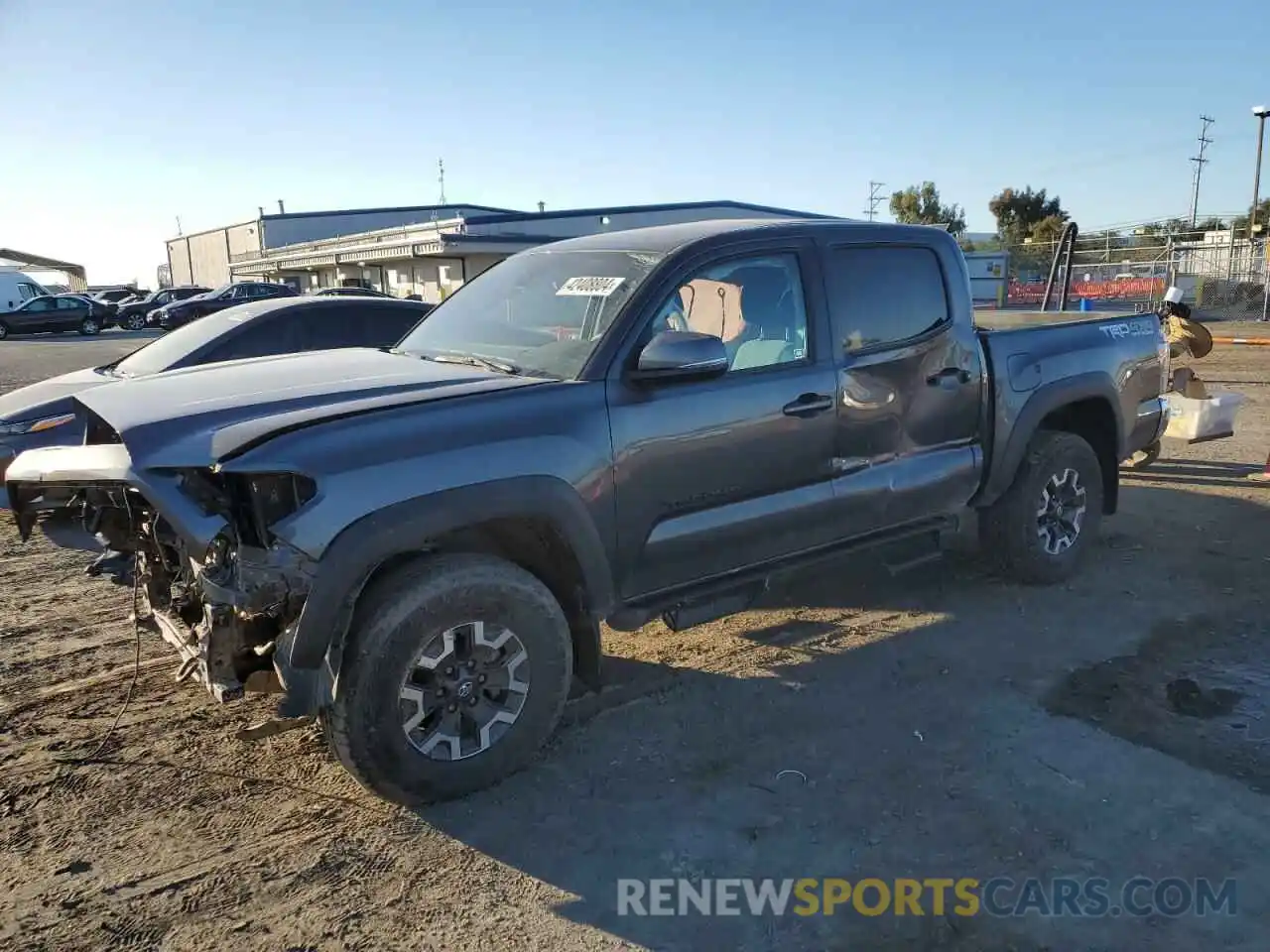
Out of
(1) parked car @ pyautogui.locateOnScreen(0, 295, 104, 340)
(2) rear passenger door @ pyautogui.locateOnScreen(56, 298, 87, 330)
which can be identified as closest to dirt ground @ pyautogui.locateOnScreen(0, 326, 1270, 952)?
(1) parked car @ pyautogui.locateOnScreen(0, 295, 104, 340)

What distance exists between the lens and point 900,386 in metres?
4.45

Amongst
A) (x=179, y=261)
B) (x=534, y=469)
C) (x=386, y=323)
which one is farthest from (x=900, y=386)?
(x=179, y=261)

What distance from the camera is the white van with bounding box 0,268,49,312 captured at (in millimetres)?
35656

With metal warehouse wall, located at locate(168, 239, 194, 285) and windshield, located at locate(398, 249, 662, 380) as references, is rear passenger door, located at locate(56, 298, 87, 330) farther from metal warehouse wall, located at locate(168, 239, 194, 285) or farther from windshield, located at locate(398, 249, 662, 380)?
metal warehouse wall, located at locate(168, 239, 194, 285)

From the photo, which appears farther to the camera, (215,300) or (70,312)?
(70,312)

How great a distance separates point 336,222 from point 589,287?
208 feet

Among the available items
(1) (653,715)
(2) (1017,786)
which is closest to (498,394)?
(1) (653,715)

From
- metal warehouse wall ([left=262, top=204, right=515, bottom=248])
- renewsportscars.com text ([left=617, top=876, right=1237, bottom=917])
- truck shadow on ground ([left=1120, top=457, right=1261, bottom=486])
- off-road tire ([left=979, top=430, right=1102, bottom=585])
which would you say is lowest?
renewsportscars.com text ([left=617, top=876, right=1237, bottom=917])

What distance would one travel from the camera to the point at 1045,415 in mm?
5281

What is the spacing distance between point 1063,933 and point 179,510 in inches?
115

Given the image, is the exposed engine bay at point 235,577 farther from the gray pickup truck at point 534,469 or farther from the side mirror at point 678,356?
the side mirror at point 678,356

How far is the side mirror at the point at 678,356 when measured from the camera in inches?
137

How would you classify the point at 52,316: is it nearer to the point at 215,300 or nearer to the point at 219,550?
the point at 215,300

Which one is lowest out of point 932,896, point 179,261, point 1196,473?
point 932,896
